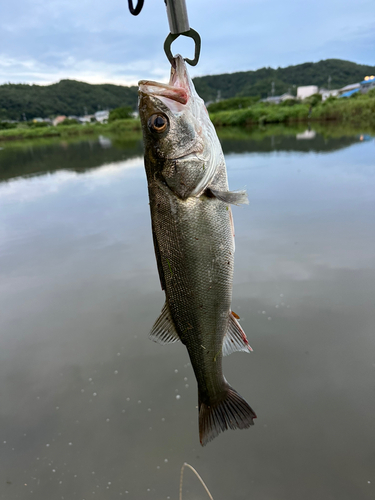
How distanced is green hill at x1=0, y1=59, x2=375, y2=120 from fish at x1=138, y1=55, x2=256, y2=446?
11685cm

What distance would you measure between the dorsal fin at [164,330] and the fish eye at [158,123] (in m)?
0.98

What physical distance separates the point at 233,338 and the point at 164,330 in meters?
0.43

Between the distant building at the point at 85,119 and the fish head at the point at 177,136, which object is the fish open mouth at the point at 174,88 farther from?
the distant building at the point at 85,119

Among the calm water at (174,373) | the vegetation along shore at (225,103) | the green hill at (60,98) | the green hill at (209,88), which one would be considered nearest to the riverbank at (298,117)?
the vegetation along shore at (225,103)

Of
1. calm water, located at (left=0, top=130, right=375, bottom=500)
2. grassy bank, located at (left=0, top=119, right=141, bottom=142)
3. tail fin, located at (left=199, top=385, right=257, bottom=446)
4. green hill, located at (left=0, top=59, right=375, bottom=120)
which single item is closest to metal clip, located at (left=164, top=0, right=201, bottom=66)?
tail fin, located at (left=199, top=385, right=257, bottom=446)

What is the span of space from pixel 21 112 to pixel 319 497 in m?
124

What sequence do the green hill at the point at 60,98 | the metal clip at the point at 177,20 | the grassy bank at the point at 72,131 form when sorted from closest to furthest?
the metal clip at the point at 177,20 < the grassy bank at the point at 72,131 < the green hill at the point at 60,98

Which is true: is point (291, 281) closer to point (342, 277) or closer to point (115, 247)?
point (342, 277)

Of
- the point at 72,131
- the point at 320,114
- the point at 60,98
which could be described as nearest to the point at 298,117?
the point at 320,114

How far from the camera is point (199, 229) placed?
158cm

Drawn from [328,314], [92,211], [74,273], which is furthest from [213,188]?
[92,211]

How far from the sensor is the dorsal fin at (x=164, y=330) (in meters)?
1.74

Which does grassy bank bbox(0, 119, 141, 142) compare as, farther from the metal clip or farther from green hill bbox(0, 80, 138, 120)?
the metal clip

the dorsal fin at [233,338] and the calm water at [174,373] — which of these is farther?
the calm water at [174,373]
